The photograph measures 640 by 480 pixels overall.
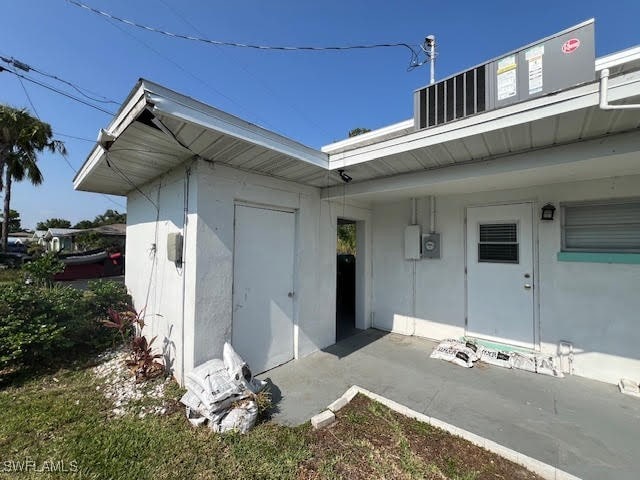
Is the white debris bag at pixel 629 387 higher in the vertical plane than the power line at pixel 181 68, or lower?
lower

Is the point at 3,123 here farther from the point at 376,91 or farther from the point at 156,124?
the point at 376,91

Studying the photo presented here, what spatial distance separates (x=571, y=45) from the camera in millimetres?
2824

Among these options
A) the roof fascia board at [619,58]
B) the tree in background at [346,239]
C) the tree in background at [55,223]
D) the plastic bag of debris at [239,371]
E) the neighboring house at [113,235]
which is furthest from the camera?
the tree in background at [55,223]

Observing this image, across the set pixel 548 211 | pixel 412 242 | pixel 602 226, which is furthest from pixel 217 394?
pixel 602 226

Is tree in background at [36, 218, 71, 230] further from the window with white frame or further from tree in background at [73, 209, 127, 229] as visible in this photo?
the window with white frame

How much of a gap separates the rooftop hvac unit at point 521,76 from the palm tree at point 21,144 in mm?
14356

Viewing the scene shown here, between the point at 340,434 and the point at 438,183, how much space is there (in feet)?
10.5

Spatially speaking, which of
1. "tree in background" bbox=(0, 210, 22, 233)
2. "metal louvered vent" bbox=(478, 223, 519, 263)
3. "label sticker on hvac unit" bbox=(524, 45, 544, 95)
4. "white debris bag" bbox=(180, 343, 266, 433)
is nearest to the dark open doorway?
"metal louvered vent" bbox=(478, 223, 519, 263)

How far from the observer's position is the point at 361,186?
4.32m

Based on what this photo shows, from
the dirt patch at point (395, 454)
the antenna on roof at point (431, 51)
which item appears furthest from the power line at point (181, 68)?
the antenna on roof at point (431, 51)

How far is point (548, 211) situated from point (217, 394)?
5058 mm

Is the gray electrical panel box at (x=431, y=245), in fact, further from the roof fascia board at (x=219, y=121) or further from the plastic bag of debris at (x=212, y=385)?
the plastic bag of debris at (x=212, y=385)

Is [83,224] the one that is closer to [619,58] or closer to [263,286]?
[263,286]

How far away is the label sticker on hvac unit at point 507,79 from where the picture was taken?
306 centimetres
